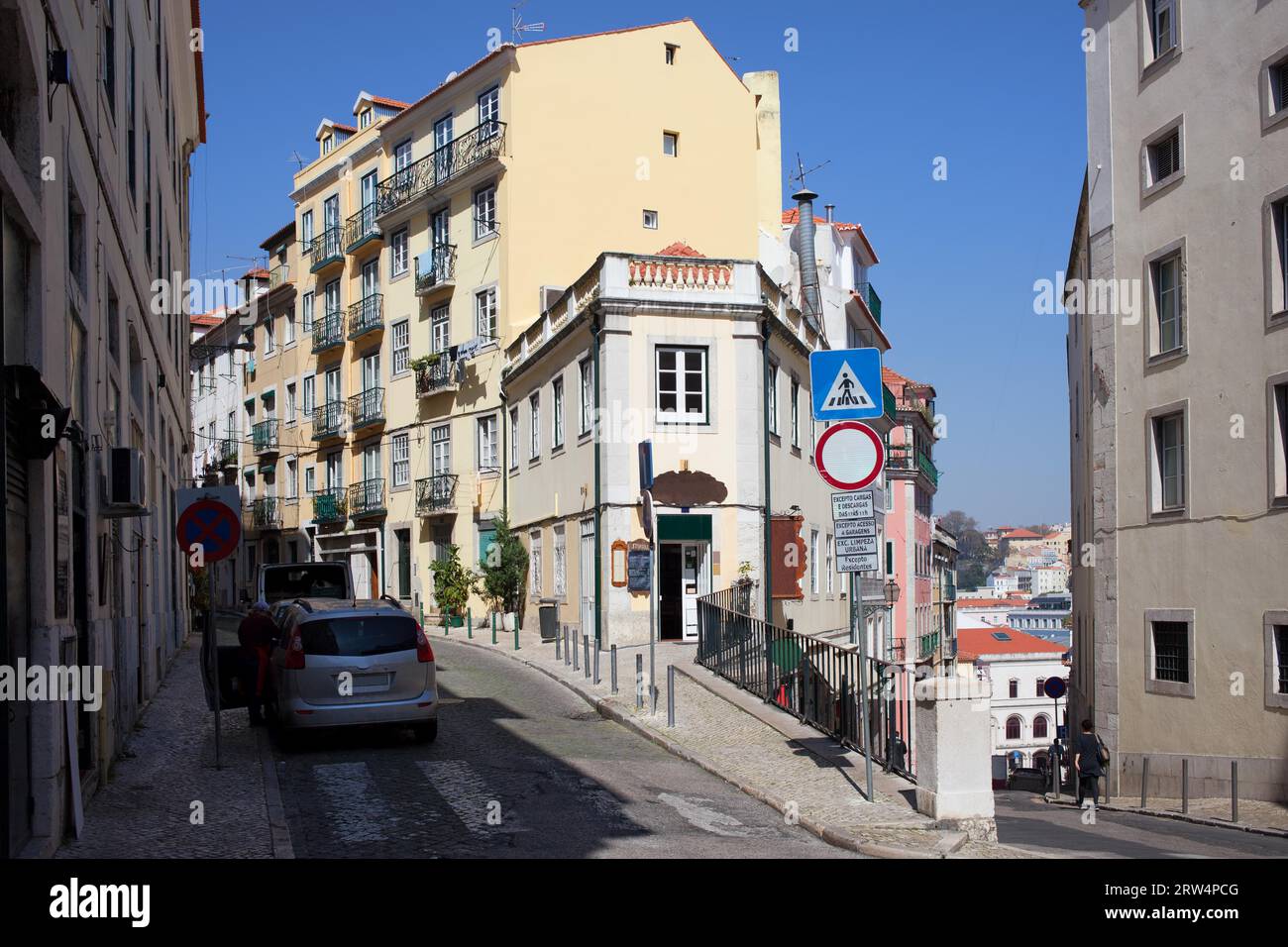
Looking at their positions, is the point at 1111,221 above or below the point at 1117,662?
above

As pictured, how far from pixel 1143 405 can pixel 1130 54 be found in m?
6.57

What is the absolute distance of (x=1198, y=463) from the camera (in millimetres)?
21328

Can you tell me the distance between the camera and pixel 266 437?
182 ft

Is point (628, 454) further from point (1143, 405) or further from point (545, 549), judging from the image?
point (1143, 405)

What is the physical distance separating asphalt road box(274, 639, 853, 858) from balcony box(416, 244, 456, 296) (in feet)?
80.8

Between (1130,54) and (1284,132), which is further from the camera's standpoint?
(1130,54)

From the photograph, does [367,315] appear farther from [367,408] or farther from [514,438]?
[514,438]

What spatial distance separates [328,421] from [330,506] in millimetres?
3280

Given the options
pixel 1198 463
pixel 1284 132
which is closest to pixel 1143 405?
pixel 1198 463

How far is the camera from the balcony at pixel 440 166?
1449 inches

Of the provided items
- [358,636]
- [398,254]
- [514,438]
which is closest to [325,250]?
[398,254]

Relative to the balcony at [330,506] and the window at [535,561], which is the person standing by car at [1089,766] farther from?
the balcony at [330,506]

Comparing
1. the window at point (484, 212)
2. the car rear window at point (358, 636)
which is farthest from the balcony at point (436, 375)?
the car rear window at point (358, 636)

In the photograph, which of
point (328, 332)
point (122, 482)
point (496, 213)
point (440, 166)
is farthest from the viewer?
point (328, 332)
